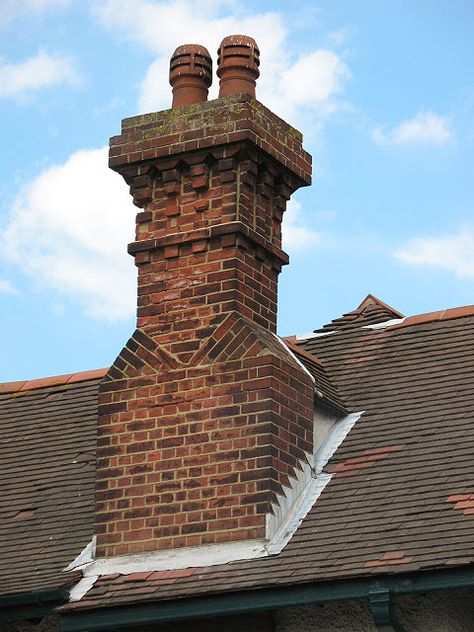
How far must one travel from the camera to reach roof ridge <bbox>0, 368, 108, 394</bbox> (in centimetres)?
1403

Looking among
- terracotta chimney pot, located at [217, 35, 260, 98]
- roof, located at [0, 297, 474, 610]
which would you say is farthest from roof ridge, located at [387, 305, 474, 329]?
terracotta chimney pot, located at [217, 35, 260, 98]

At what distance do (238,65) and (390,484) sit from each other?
3845mm

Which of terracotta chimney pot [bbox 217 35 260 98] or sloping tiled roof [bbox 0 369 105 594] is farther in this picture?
terracotta chimney pot [bbox 217 35 260 98]

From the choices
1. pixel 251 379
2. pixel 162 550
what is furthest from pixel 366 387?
pixel 162 550

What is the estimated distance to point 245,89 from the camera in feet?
39.0

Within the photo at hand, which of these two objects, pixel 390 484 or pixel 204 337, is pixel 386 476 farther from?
pixel 204 337

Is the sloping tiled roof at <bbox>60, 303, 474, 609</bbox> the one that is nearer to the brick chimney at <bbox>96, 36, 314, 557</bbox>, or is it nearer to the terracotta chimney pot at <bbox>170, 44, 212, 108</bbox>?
the brick chimney at <bbox>96, 36, 314, 557</bbox>

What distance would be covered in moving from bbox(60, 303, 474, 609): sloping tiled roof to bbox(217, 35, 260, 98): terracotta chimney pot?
2.51 m

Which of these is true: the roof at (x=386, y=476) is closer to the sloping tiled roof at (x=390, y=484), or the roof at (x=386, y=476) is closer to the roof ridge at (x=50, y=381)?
the sloping tiled roof at (x=390, y=484)

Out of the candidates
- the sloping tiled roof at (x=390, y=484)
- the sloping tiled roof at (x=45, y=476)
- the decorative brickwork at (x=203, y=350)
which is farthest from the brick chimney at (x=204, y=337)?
the sloping tiled roof at (x=45, y=476)

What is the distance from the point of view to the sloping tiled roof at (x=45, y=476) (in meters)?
10.8

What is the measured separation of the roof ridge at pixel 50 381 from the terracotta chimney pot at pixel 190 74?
314 centimetres

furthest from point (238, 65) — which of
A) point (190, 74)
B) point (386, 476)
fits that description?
point (386, 476)

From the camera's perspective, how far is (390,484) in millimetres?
10203
